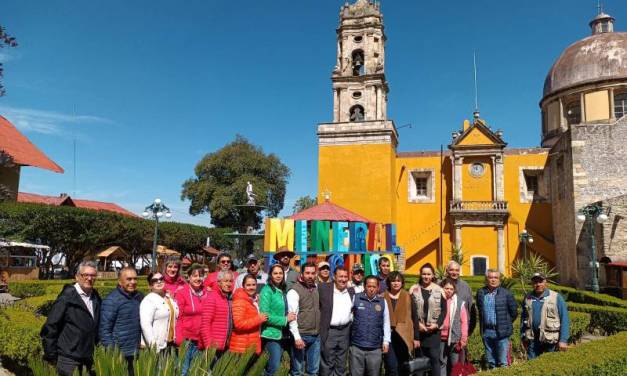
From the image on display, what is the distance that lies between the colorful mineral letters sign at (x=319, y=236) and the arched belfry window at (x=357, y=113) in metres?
11.8

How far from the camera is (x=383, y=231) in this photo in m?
16.6

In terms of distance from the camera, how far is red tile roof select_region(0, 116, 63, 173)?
72.6ft

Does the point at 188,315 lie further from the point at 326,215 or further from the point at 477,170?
the point at 477,170

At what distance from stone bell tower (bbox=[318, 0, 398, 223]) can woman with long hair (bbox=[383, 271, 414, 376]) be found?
18886 mm

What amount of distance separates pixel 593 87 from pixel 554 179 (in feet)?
22.4

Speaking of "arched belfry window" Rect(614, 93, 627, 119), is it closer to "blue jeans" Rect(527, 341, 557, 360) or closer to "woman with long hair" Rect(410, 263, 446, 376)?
"blue jeans" Rect(527, 341, 557, 360)

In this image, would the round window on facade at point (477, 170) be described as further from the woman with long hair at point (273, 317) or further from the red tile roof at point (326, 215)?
the woman with long hair at point (273, 317)

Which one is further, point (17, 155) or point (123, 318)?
point (17, 155)

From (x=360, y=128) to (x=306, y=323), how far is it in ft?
68.0

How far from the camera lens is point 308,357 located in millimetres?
5062

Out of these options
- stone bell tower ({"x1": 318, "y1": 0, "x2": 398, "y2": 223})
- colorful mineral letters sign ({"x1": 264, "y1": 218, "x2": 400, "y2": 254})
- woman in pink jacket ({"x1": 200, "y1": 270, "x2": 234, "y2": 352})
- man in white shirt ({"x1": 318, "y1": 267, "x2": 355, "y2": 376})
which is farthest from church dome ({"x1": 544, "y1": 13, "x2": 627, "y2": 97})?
woman in pink jacket ({"x1": 200, "y1": 270, "x2": 234, "y2": 352})

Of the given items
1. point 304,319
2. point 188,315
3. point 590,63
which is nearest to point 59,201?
point 188,315

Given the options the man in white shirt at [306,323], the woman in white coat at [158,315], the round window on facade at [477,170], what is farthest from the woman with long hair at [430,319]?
the round window on facade at [477,170]

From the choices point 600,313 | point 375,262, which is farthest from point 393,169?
point 600,313
